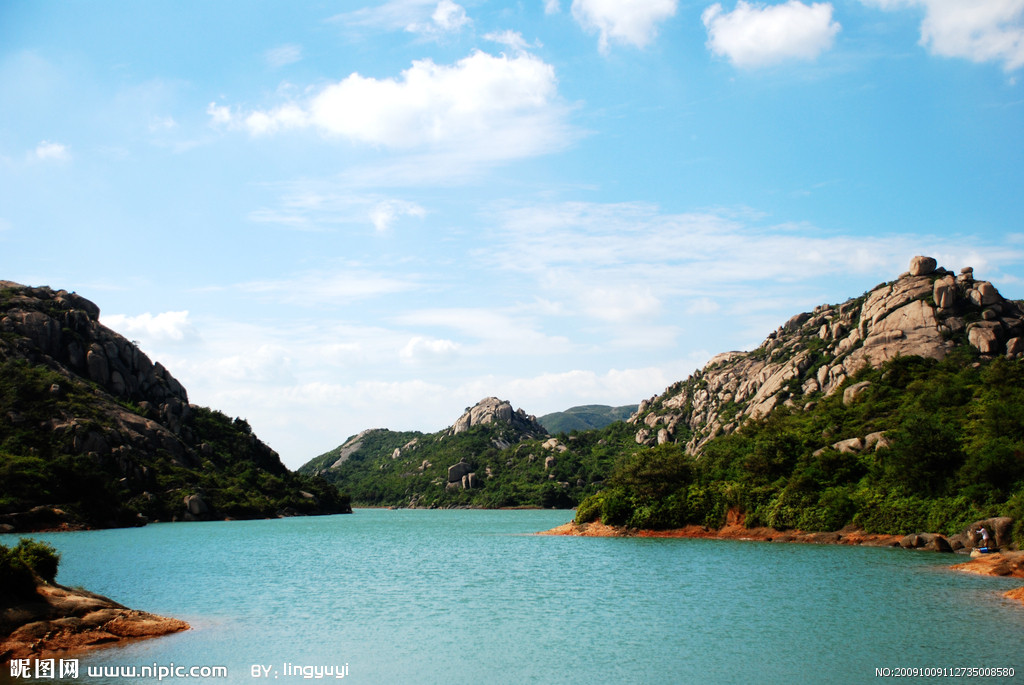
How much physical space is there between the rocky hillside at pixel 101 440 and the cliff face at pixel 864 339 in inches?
2938

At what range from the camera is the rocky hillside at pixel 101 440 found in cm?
7381

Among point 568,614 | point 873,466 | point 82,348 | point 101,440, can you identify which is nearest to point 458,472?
point 82,348

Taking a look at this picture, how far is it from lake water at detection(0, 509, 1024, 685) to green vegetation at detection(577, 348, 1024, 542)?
670 cm

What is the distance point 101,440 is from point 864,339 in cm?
9838

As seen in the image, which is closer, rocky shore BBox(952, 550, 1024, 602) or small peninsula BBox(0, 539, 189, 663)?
small peninsula BBox(0, 539, 189, 663)

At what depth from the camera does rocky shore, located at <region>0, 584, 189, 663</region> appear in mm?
19203

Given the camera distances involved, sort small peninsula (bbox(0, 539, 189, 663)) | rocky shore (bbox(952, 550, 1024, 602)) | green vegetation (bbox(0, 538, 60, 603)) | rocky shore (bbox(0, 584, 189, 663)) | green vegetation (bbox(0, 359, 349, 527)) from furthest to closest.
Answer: green vegetation (bbox(0, 359, 349, 527)) < rocky shore (bbox(952, 550, 1024, 602)) < green vegetation (bbox(0, 538, 60, 603)) < small peninsula (bbox(0, 539, 189, 663)) < rocky shore (bbox(0, 584, 189, 663))

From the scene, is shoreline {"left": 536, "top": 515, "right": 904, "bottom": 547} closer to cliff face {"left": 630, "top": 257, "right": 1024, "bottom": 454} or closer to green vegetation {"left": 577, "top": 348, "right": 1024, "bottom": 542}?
green vegetation {"left": 577, "top": 348, "right": 1024, "bottom": 542}

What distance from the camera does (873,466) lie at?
5488cm

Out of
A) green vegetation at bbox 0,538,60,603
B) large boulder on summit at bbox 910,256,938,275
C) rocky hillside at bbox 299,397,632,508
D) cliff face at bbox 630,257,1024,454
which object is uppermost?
large boulder on summit at bbox 910,256,938,275

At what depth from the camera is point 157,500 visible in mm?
91688

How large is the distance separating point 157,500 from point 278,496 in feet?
108

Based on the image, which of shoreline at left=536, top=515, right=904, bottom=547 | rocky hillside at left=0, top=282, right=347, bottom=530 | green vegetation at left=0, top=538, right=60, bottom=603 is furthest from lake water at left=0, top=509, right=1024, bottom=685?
rocky hillside at left=0, top=282, right=347, bottom=530

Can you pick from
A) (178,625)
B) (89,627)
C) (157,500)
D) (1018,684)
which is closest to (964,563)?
(1018,684)
